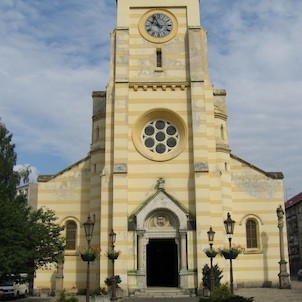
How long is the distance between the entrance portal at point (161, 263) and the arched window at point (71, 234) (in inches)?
221

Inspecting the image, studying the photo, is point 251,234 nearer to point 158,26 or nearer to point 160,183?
point 160,183

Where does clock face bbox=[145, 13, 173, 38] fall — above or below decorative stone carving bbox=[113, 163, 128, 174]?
above

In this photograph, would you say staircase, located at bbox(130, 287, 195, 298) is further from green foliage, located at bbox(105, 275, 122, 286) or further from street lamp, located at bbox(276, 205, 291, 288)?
street lamp, located at bbox(276, 205, 291, 288)

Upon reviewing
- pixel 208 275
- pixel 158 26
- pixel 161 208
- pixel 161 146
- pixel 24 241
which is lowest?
pixel 208 275

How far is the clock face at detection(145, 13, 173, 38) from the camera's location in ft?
117

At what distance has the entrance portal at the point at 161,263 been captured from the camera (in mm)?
34625

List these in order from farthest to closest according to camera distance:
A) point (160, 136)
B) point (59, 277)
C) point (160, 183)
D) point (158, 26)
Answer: point (158, 26)
point (160, 136)
point (59, 277)
point (160, 183)

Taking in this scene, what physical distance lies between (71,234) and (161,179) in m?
8.39

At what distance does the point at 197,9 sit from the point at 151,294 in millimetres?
21548

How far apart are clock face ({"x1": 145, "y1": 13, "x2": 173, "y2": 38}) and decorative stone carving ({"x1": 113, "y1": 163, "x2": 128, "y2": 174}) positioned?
1085 cm

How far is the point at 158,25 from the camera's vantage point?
3597 centimetres

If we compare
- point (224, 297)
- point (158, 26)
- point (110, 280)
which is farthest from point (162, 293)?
point (158, 26)

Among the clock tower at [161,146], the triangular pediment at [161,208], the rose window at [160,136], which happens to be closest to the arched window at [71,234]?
the clock tower at [161,146]

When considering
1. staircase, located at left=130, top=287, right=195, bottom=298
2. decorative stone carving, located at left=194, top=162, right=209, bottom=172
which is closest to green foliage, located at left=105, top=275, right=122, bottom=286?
staircase, located at left=130, top=287, right=195, bottom=298
